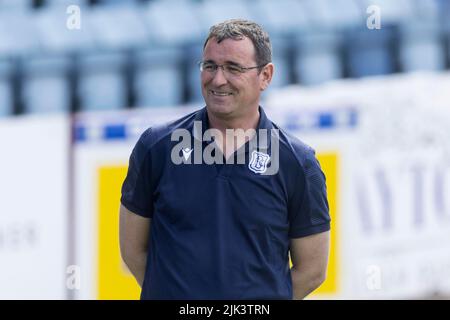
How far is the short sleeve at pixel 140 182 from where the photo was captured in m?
1.87

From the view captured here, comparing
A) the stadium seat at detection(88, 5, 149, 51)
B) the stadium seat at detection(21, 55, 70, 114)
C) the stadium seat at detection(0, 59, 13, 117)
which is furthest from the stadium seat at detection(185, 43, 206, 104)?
the stadium seat at detection(0, 59, 13, 117)

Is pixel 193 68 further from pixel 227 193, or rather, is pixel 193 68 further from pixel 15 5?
pixel 227 193

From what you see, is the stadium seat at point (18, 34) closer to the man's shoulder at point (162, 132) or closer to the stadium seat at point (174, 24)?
the stadium seat at point (174, 24)

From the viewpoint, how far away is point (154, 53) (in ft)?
12.0

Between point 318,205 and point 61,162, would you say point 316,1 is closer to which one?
point 61,162

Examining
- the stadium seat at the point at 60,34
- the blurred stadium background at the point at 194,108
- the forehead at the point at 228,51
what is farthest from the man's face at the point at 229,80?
the stadium seat at the point at 60,34

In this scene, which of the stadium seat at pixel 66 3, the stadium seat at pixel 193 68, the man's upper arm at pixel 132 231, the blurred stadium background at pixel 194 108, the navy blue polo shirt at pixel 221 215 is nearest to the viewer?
the navy blue polo shirt at pixel 221 215

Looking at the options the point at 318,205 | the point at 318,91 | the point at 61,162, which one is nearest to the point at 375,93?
the point at 318,91

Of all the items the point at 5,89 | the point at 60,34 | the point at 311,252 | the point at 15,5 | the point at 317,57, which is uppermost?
the point at 15,5

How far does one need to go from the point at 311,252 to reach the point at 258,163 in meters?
0.25

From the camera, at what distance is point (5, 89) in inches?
147

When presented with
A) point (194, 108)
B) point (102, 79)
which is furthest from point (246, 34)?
point (102, 79)

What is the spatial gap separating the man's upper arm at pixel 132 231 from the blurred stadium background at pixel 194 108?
5.26 feet

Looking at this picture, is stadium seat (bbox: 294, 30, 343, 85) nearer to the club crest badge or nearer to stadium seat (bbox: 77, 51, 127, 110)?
stadium seat (bbox: 77, 51, 127, 110)
